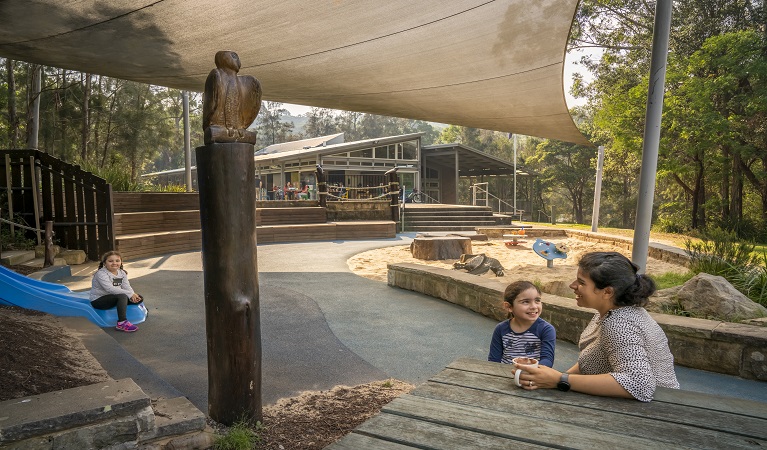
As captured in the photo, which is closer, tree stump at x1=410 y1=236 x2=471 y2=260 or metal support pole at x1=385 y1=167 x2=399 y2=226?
tree stump at x1=410 y1=236 x2=471 y2=260

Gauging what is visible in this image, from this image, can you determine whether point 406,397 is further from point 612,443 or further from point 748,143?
point 748,143

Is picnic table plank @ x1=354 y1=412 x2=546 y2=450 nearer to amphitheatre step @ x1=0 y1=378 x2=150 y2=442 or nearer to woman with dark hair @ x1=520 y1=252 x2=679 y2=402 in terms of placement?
woman with dark hair @ x1=520 y1=252 x2=679 y2=402

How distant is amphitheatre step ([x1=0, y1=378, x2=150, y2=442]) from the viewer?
81.7 inches

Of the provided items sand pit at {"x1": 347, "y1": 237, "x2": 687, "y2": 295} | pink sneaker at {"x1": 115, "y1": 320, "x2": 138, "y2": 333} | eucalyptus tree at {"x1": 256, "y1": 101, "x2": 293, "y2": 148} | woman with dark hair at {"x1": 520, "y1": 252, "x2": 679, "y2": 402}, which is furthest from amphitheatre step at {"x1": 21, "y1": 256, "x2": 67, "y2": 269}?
eucalyptus tree at {"x1": 256, "y1": 101, "x2": 293, "y2": 148}

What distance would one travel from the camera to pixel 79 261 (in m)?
8.00

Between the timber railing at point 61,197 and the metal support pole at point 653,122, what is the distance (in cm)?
742

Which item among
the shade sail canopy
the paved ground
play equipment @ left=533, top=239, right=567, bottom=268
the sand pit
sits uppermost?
the shade sail canopy

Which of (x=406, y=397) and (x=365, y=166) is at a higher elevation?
(x=365, y=166)

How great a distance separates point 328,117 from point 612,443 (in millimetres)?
77260

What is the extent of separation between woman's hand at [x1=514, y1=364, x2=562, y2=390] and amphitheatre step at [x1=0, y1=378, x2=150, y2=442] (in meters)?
1.74

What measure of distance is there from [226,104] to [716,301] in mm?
4455

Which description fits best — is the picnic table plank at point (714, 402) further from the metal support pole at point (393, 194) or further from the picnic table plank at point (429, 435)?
the metal support pole at point (393, 194)

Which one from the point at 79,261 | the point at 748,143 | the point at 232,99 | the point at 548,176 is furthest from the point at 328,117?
the point at 232,99

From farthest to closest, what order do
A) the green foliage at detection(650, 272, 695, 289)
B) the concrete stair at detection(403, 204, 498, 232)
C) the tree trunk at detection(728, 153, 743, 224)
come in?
the concrete stair at detection(403, 204, 498, 232), the tree trunk at detection(728, 153, 743, 224), the green foliage at detection(650, 272, 695, 289)
